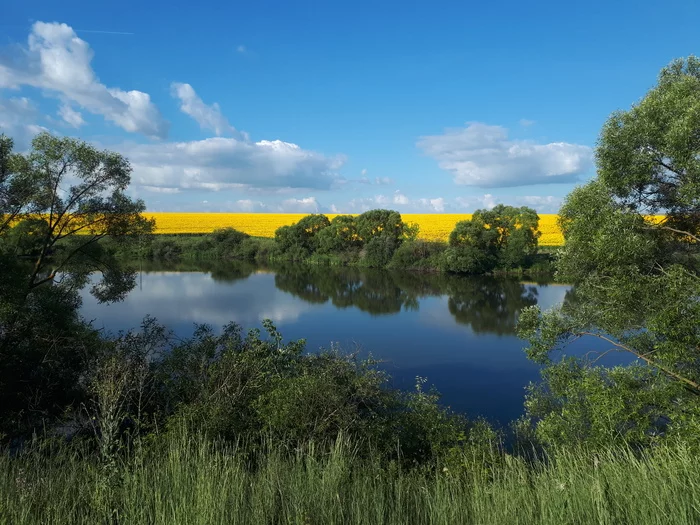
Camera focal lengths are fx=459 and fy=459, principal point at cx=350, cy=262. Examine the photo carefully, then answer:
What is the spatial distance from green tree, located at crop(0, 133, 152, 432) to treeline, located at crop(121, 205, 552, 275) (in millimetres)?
20328

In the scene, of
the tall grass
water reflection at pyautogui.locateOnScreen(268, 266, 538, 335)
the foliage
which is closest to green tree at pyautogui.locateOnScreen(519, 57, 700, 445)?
the foliage

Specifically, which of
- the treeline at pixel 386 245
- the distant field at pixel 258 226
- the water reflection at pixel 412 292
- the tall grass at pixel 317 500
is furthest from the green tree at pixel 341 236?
the tall grass at pixel 317 500

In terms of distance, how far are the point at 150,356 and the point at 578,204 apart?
1017cm

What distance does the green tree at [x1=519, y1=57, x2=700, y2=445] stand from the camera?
20.7 ft

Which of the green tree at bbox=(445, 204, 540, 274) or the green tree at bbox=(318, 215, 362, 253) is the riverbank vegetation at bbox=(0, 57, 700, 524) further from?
the green tree at bbox=(318, 215, 362, 253)

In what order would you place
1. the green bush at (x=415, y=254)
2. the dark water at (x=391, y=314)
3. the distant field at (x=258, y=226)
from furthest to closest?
the distant field at (x=258, y=226) < the green bush at (x=415, y=254) < the dark water at (x=391, y=314)

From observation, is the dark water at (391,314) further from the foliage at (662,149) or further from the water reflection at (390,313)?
the foliage at (662,149)

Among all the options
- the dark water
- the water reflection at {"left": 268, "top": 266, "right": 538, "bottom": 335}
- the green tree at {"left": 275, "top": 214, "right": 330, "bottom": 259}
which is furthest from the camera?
the green tree at {"left": 275, "top": 214, "right": 330, "bottom": 259}

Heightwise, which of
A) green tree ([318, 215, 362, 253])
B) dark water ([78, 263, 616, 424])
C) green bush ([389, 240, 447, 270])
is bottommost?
dark water ([78, 263, 616, 424])

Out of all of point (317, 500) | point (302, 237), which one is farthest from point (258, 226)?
point (317, 500)

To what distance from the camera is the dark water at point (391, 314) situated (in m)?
16.1

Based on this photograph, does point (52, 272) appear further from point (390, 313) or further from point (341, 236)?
point (341, 236)

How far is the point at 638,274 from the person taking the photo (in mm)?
7203

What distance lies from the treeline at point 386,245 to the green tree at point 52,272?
2033cm
